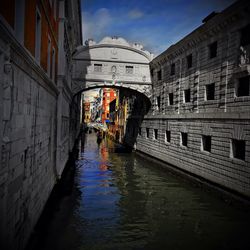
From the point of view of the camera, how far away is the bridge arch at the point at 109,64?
20781 millimetres

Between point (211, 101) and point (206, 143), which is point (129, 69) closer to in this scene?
point (211, 101)

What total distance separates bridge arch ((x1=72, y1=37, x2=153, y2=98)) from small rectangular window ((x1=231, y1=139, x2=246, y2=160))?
1210cm

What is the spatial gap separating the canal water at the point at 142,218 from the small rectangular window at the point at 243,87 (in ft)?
15.7

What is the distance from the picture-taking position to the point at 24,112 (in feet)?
17.7

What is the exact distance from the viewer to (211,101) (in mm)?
12969

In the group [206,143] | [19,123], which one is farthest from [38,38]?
[206,143]

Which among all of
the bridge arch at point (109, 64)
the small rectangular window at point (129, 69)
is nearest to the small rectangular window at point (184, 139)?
the bridge arch at point (109, 64)

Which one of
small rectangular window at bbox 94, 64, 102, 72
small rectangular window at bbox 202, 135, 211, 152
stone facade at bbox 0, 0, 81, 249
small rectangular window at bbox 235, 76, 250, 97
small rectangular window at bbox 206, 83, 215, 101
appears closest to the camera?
stone facade at bbox 0, 0, 81, 249

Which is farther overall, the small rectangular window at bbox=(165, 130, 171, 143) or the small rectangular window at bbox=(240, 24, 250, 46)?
the small rectangular window at bbox=(165, 130, 171, 143)

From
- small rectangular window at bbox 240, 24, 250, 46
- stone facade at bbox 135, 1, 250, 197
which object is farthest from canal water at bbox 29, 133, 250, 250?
small rectangular window at bbox 240, 24, 250, 46

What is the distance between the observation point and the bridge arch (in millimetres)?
20781

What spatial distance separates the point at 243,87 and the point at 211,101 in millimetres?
2190

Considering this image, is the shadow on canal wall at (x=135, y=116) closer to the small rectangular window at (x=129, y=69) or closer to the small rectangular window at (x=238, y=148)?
the small rectangular window at (x=129, y=69)

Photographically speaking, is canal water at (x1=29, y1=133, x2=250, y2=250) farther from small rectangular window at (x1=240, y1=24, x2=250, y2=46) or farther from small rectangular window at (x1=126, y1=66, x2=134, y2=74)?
Result: small rectangular window at (x1=126, y1=66, x2=134, y2=74)
